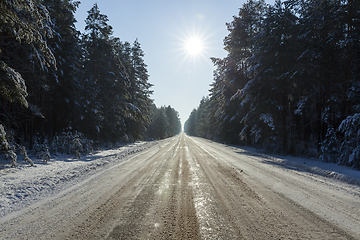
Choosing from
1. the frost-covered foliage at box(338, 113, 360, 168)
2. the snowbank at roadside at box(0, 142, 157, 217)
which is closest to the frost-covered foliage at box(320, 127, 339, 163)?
the frost-covered foliage at box(338, 113, 360, 168)

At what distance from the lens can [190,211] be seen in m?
4.03

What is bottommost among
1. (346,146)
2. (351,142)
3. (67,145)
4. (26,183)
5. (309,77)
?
(26,183)

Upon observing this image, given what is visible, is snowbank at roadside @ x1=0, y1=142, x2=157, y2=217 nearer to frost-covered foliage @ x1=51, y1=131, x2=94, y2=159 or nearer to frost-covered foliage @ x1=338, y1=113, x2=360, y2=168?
frost-covered foliage @ x1=51, y1=131, x2=94, y2=159

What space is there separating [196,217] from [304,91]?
19814mm

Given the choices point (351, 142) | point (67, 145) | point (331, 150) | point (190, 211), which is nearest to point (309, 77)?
point (331, 150)

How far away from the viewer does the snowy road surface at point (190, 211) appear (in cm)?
321

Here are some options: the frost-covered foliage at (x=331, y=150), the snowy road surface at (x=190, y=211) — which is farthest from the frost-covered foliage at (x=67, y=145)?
the frost-covered foliage at (x=331, y=150)

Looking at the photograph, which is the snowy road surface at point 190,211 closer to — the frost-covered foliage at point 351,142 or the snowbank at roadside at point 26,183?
the snowbank at roadside at point 26,183

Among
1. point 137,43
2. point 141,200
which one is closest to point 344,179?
point 141,200

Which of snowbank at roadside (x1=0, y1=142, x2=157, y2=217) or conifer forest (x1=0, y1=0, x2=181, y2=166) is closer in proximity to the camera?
snowbank at roadside (x1=0, y1=142, x2=157, y2=217)

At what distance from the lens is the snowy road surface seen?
3213 mm

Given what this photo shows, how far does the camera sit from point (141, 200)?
4.73 meters

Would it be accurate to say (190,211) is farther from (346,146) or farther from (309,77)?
(309,77)

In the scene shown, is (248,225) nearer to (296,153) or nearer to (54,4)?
(296,153)
